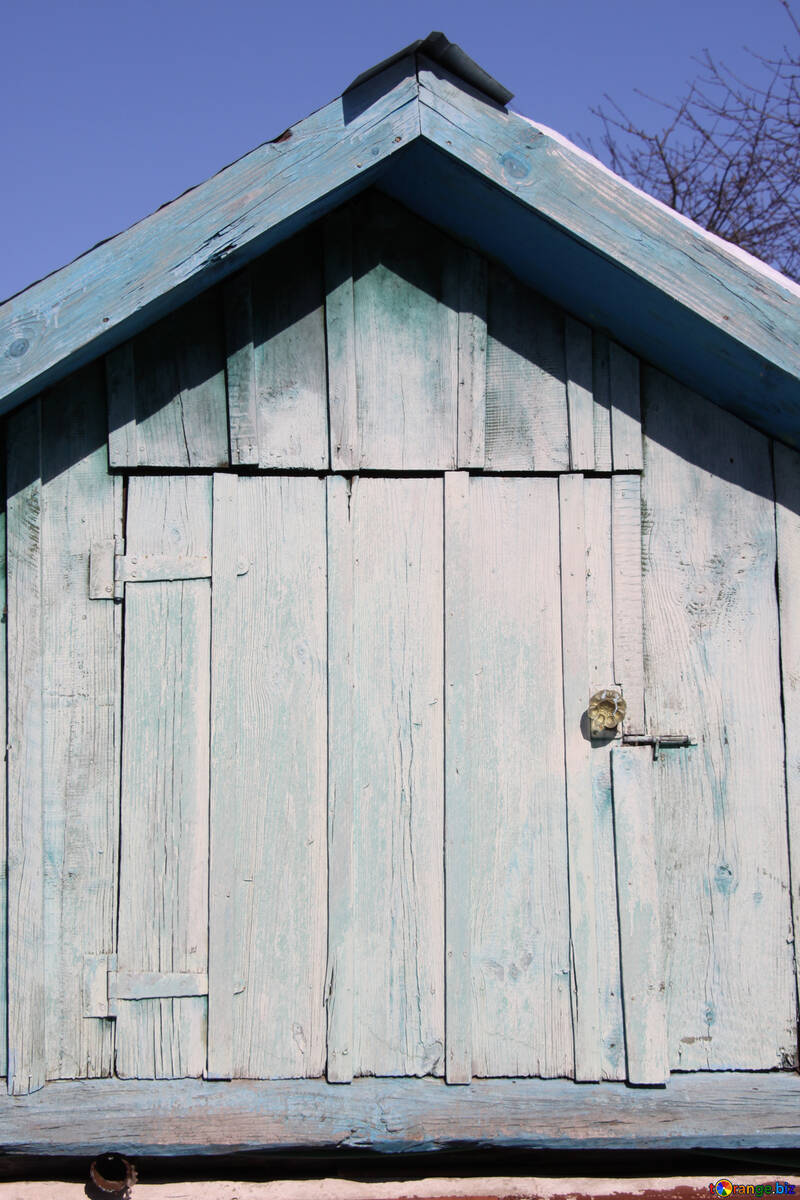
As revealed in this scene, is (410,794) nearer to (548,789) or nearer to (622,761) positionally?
(548,789)

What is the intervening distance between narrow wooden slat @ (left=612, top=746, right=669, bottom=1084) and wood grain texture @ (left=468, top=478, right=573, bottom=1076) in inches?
7.4

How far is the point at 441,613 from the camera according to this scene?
3141 millimetres

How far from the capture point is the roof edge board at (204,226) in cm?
270

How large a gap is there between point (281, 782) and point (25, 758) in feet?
2.72

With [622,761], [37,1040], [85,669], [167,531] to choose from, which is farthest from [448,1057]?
Result: [167,531]

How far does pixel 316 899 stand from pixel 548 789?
0.85 m

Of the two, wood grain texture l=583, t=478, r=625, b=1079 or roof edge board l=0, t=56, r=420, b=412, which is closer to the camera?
roof edge board l=0, t=56, r=420, b=412

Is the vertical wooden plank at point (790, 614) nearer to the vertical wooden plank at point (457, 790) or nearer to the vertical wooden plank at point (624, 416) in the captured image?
the vertical wooden plank at point (624, 416)

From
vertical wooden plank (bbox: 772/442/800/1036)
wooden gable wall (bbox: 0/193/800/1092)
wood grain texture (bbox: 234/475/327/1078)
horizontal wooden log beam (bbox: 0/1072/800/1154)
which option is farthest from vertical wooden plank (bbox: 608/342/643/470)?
horizontal wooden log beam (bbox: 0/1072/800/1154)

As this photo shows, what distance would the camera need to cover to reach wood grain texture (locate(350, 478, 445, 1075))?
10.0 ft

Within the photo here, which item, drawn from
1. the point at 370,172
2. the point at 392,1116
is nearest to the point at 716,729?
the point at 392,1116

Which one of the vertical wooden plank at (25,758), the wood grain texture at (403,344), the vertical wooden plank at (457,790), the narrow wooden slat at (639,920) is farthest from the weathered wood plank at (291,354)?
the narrow wooden slat at (639,920)

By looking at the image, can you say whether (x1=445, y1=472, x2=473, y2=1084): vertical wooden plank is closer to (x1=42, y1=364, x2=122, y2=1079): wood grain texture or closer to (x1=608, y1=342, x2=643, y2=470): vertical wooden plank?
(x1=608, y1=342, x2=643, y2=470): vertical wooden plank

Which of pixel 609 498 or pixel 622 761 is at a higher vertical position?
pixel 609 498
